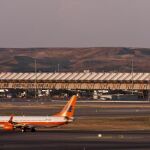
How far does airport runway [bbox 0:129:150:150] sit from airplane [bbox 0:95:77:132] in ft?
4.36

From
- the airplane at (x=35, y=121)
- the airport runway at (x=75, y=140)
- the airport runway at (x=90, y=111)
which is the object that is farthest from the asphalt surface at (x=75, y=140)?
the airport runway at (x=90, y=111)

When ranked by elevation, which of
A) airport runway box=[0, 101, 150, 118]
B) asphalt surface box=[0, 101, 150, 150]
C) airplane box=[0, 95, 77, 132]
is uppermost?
airplane box=[0, 95, 77, 132]

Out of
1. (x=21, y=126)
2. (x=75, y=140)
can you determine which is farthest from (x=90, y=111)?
(x=75, y=140)

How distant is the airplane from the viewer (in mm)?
98750

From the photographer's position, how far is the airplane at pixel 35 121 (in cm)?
9875

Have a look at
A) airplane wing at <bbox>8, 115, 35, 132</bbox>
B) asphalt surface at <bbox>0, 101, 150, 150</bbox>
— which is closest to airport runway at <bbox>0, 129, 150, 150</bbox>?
asphalt surface at <bbox>0, 101, 150, 150</bbox>

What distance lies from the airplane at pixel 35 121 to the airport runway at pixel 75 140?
1.33 metres

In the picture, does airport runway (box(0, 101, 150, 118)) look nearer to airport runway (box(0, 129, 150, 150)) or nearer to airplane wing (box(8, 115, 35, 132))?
airplane wing (box(8, 115, 35, 132))

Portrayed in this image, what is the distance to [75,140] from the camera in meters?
82.4

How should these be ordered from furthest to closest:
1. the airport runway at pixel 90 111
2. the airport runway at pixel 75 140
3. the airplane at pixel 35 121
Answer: the airport runway at pixel 90 111
the airplane at pixel 35 121
the airport runway at pixel 75 140

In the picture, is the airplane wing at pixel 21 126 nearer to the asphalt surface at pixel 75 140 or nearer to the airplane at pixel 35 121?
the airplane at pixel 35 121

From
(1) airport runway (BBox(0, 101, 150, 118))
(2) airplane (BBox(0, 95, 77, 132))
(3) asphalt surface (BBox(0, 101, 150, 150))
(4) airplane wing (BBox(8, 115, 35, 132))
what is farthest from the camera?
(1) airport runway (BBox(0, 101, 150, 118))

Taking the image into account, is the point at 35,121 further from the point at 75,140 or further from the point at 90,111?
the point at 90,111

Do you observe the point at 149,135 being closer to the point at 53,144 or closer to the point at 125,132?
the point at 125,132
